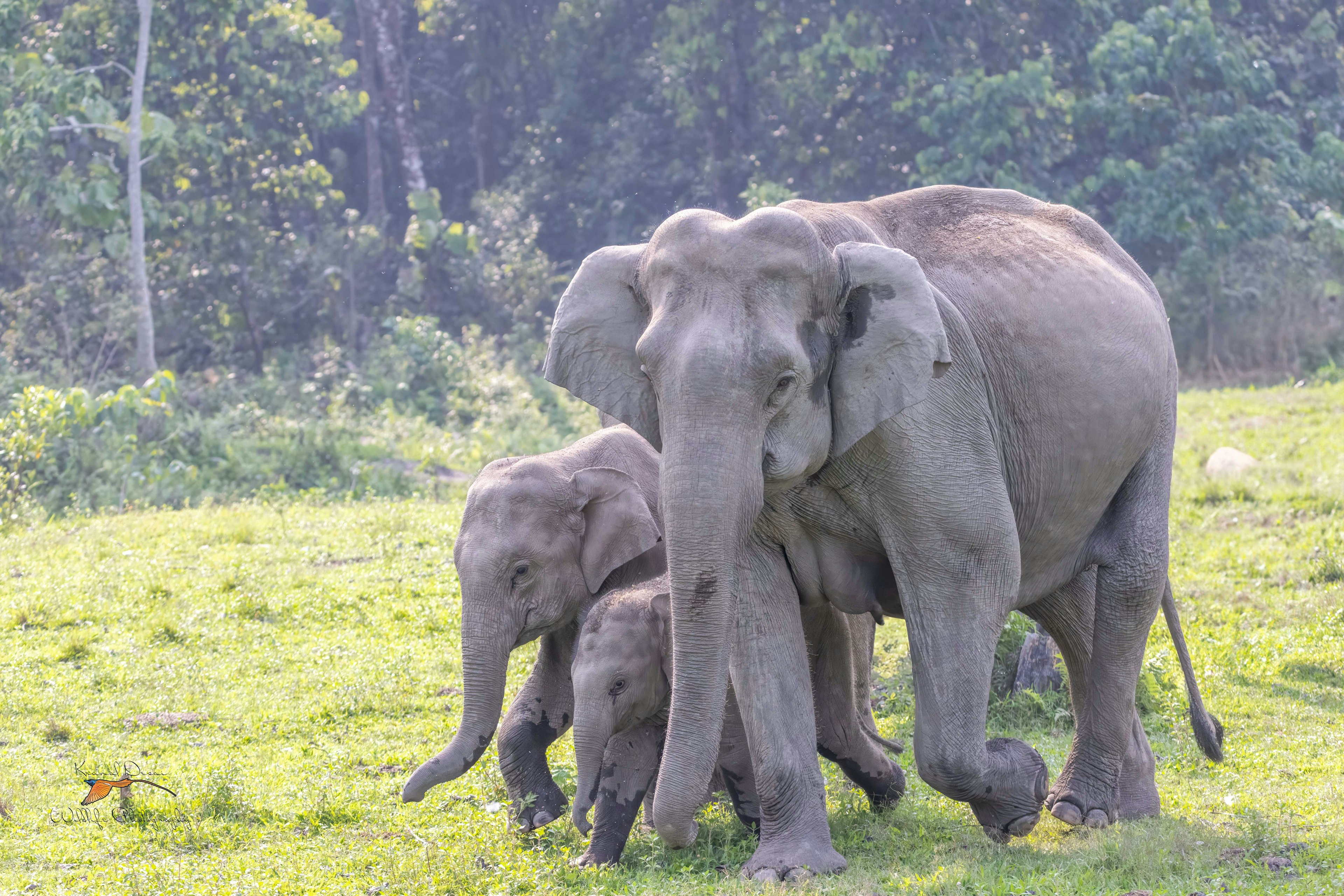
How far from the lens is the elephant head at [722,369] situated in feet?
13.4

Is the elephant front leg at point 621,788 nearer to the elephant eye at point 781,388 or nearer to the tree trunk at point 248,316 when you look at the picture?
the elephant eye at point 781,388

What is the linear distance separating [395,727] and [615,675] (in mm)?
2472

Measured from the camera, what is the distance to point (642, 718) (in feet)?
18.5

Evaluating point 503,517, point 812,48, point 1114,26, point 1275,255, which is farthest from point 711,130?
point 503,517

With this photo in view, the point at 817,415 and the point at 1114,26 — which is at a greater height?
the point at 1114,26

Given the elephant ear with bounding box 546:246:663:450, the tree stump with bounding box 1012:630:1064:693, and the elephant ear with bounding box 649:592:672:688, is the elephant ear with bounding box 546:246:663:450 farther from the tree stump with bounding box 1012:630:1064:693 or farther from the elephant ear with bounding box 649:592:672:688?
the tree stump with bounding box 1012:630:1064:693

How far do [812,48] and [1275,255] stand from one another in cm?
804

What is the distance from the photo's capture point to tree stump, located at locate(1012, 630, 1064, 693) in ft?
25.5

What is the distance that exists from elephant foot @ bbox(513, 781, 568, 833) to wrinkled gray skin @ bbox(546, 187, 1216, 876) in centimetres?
133

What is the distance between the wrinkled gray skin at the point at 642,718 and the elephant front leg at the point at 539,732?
20.6 inches

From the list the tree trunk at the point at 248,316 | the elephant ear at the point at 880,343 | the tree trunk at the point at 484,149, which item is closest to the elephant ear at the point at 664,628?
the elephant ear at the point at 880,343

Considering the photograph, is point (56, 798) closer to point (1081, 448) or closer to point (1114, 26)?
point (1081, 448)

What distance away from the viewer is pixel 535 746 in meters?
6.20

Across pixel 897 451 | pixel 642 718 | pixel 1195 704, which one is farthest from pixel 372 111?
pixel 897 451
